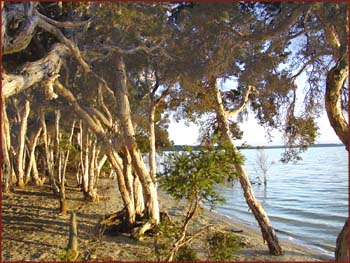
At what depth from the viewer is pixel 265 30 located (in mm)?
6648

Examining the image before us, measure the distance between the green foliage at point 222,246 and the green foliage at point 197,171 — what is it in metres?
1.05

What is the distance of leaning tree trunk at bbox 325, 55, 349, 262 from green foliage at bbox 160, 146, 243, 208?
2.06 metres

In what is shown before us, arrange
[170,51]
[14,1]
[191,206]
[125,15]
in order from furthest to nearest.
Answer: [170,51], [125,15], [14,1], [191,206]

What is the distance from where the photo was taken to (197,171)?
182 inches

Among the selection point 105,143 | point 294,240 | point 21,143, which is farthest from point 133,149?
point 21,143

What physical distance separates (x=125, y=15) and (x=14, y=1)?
6.72ft

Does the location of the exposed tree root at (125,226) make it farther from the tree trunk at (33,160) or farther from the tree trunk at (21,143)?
the tree trunk at (33,160)

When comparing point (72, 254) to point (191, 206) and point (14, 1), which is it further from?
point (14, 1)

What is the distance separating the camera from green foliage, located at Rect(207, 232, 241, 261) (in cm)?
552

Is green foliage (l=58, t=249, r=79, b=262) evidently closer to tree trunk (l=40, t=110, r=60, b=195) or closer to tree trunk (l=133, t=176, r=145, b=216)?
tree trunk (l=133, t=176, r=145, b=216)

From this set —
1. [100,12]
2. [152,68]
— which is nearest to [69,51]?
[100,12]

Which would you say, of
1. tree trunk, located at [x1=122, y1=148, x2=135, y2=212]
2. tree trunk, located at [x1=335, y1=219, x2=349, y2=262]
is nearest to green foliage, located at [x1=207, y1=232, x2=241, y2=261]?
tree trunk, located at [x1=335, y1=219, x2=349, y2=262]

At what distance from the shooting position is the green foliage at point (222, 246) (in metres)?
5.52

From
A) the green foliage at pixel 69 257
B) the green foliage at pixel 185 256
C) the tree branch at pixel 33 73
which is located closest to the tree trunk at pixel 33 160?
the tree branch at pixel 33 73
